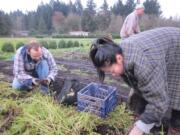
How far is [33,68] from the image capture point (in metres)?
4.41

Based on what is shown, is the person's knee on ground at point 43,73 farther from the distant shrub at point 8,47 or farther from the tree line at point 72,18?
the tree line at point 72,18

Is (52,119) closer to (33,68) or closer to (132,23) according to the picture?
(33,68)

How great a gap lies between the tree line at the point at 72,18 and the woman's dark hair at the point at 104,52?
26722mm

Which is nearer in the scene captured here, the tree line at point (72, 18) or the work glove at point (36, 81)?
the work glove at point (36, 81)

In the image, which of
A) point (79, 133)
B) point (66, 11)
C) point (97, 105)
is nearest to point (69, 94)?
point (97, 105)

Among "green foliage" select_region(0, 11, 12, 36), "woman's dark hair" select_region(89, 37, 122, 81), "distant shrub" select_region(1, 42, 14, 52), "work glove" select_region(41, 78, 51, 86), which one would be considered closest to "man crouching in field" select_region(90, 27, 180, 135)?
"woman's dark hair" select_region(89, 37, 122, 81)

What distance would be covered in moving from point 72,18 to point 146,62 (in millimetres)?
37758

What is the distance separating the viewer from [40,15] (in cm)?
4641

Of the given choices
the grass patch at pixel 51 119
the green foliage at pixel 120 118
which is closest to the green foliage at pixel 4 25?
the grass patch at pixel 51 119

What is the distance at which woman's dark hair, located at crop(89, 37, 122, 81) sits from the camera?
5.69ft

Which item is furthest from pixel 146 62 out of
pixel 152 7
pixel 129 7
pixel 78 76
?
pixel 129 7

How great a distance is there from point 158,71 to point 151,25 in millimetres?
22878

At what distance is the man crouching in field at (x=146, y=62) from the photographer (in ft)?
5.74

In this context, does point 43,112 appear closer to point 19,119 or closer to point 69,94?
point 19,119
